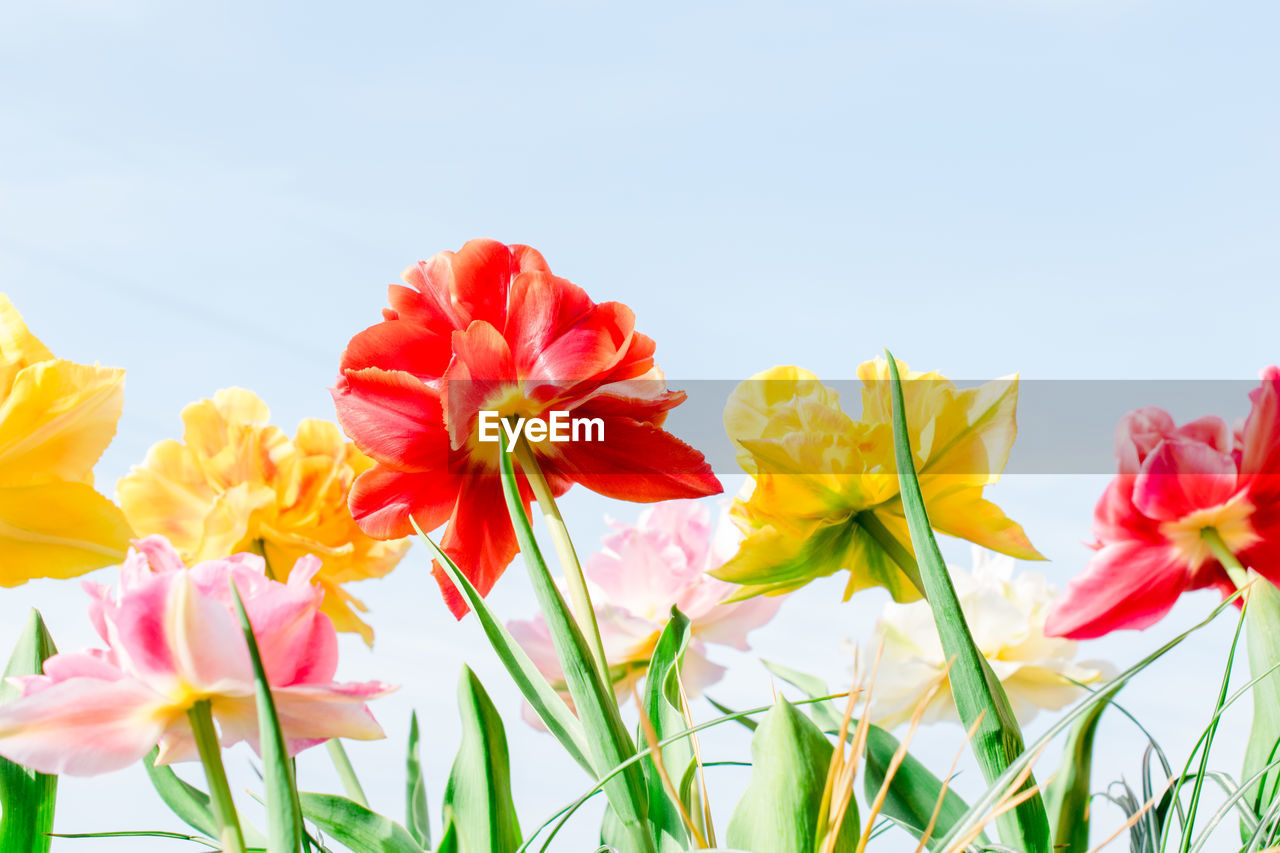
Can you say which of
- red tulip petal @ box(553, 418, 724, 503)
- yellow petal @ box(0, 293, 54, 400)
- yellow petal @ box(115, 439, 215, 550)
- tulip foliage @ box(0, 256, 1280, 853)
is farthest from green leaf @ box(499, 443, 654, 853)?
yellow petal @ box(115, 439, 215, 550)

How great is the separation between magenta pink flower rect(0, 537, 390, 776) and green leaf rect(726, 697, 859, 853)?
0.60 feet

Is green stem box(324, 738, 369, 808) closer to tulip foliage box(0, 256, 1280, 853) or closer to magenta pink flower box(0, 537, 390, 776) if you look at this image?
tulip foliage box(0, 256, 1280, 853)

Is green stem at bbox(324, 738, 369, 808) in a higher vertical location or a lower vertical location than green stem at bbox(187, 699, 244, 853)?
lower

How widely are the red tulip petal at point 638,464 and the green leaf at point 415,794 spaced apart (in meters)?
0.44

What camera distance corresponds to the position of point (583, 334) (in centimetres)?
59

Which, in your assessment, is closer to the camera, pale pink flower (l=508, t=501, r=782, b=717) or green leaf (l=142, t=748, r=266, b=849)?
green leaf (l=142, t=748, r=266, b=849)

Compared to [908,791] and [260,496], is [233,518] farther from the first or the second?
[908,791]

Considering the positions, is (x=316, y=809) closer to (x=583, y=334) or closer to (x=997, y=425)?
(x=583, y=334)

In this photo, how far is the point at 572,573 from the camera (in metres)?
0.52

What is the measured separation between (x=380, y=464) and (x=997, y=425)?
0.40 meters

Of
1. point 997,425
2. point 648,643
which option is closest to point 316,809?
point 648,643
